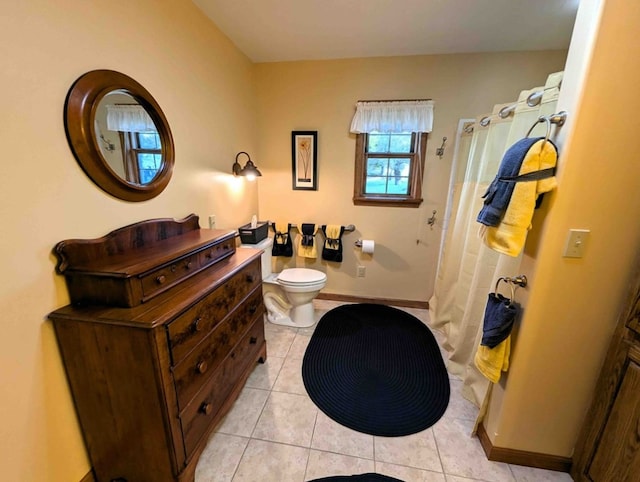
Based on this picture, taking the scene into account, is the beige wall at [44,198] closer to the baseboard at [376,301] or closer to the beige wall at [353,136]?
the beige wall at [353,136]

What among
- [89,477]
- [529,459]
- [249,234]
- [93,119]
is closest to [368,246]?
[249,234]

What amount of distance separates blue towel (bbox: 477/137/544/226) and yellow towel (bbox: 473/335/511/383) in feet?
1.88

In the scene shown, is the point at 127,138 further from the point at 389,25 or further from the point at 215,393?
the point at 389,25

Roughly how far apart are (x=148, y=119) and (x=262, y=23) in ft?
3.81

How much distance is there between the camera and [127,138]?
1.29m

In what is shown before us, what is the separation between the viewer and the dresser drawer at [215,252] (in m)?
1.38

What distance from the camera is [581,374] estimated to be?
1188 millimetres

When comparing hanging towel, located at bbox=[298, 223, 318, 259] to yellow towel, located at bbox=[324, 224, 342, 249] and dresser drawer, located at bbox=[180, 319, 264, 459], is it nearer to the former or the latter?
yellow towel, located at bbox=[324, 224, 342, 249]

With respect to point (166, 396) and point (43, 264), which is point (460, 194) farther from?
point (43, 264)

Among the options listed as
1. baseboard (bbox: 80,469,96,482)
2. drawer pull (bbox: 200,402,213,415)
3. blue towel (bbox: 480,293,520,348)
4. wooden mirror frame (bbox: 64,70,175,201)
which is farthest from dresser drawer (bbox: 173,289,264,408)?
blue towel (bbox: 480,293,520,348)

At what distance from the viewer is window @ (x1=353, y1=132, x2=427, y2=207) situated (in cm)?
254

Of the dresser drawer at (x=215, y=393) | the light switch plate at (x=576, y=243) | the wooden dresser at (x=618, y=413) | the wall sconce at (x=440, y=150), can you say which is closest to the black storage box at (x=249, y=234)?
the dresser drawer at (x=215, y=393)

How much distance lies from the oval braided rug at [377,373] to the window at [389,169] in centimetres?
121

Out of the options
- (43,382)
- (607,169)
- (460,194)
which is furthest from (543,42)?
(43,382)
